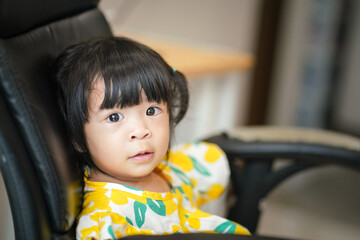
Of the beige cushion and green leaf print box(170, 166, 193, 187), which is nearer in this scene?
green leaf print box(170, 166, 193, 187)

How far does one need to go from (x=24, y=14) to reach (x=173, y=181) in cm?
42

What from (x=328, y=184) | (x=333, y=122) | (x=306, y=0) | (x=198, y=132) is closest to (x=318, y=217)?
(x=328, y=184)

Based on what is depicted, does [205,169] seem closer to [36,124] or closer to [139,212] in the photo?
[139,212]

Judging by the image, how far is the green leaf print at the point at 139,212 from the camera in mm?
778

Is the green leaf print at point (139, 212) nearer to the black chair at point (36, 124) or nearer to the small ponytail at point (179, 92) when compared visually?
the black chair at point (36, 124)

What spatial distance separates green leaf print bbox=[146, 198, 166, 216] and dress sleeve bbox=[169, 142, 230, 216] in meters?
0.21

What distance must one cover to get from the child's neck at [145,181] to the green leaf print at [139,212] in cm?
6

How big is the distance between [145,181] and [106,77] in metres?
0.22

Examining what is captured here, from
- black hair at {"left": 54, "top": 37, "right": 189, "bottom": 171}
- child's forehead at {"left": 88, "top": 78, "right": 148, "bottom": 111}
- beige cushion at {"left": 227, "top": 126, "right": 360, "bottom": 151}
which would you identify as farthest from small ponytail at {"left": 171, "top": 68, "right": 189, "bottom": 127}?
beige cushion at {"left": 227, "top": 126, "right": 360, "bottom": 151}

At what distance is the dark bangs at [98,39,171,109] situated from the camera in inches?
29.9

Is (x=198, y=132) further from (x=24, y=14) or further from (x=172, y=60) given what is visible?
(x=24, y=14)

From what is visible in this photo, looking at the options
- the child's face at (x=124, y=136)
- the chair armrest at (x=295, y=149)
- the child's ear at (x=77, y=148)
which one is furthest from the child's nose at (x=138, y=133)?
the chair armrest at (x=295, y=149)

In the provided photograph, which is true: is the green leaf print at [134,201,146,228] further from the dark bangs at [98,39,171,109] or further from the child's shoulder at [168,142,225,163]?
the child's shoulder at [168,142,225,163]

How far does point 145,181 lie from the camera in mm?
868
